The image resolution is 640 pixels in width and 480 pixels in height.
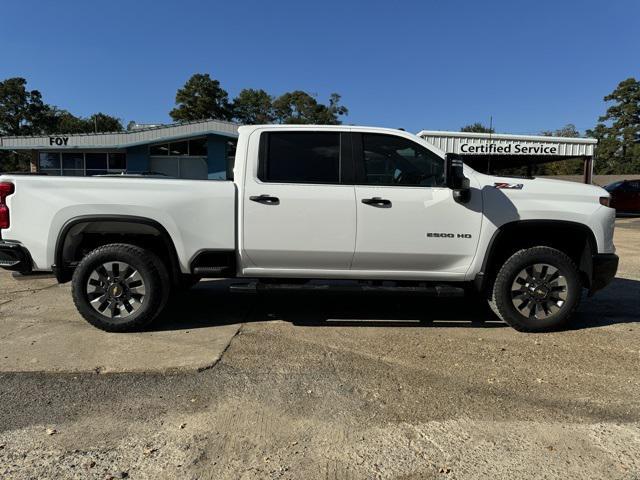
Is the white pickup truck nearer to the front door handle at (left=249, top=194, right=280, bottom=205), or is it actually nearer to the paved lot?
the front door handle at (left=249, top=194, right=280, bottom=205)

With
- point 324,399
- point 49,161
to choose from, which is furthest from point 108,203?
point 49,161

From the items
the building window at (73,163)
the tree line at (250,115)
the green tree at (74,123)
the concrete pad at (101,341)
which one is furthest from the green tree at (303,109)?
the concrete pad at (101,341)

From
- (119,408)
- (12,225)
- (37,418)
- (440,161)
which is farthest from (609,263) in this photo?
(12,225)

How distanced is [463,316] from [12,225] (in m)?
4.84

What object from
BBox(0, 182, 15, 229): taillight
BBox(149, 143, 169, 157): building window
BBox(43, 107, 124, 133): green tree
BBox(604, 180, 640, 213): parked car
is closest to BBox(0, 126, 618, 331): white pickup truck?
BBox(0, 182, 15, 229): taillight

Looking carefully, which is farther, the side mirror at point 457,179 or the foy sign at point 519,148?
the foy sign at point 519,148

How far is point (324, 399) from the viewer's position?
140 inches

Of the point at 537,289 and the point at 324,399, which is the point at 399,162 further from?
the point at 324,399

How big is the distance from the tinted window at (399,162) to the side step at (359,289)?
1.03 m

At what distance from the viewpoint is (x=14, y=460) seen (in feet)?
9.04

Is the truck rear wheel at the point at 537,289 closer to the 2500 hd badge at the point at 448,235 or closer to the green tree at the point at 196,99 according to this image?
the 2500 hd badge at the point at 448,235

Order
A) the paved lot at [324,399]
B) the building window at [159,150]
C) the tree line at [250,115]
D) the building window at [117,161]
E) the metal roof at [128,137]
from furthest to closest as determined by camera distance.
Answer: the tree line at [250,115]
the building window at [117,161]
the building window at [159,150]
the metal roof at [128,137]
the paved lot at [324,399]

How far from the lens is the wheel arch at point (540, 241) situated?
4941mm

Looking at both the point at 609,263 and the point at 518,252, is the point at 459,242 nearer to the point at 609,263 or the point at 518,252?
the point at 518,252
